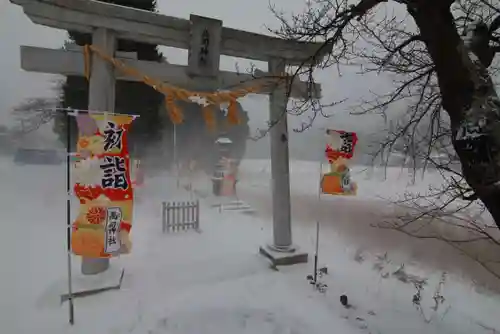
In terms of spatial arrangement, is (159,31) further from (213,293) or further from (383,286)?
(383,286)

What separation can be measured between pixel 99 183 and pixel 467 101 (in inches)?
137

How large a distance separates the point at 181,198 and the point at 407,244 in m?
8.77

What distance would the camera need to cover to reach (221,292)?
466 centimetres

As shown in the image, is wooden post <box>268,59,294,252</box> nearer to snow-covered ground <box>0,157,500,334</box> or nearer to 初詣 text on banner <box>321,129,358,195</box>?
snow-covered ground <box>0,157,500,334</box>

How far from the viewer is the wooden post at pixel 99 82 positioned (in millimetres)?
4512

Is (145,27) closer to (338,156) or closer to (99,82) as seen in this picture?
(99,82)

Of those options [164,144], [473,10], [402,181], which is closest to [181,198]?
[164,144]

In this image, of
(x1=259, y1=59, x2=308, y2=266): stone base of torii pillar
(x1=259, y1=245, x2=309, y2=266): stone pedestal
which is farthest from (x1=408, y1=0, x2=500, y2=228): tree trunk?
(x1=259, y1=245, x2=309, y2=266): stone pedestal

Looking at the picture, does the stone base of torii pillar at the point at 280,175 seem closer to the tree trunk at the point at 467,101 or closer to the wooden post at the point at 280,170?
Answer: the wooden post at the point at 280,170

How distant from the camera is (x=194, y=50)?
197 inches

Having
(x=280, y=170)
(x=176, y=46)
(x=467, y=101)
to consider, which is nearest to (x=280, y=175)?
(x=280, y=170)

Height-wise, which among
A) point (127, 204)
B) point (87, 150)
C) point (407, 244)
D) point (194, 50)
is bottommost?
point (407, 244)

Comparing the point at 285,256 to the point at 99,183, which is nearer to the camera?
the point at 99,183

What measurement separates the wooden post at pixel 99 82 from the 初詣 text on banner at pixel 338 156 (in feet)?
11.1
